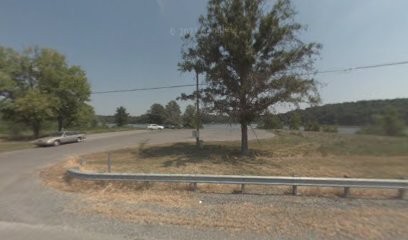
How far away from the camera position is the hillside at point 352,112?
17684mm

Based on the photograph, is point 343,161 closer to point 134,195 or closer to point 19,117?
point 134,195

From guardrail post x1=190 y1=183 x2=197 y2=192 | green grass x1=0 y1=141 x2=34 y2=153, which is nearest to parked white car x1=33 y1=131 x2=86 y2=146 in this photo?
green grass x1=0 y1=141 x2=34 y2=153

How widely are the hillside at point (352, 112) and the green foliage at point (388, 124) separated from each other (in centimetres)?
34

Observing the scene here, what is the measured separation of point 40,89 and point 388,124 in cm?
3426

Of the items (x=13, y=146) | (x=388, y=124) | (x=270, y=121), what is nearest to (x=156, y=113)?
(x=13, y=146)

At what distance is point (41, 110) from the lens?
33.0 m

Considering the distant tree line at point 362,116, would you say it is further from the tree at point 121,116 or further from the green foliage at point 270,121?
the tree at point 121,116

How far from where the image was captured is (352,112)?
2028cm

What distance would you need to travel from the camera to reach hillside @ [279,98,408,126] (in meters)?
17.7

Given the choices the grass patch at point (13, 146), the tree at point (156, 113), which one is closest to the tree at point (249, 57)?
the grass patch at point (13, 146)

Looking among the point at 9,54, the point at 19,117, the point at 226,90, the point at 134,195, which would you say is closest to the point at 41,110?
the point at 19,117

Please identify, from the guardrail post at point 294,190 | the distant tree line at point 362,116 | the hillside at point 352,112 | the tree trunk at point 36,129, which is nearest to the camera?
the guardrail post at point 294,190

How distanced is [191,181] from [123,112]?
83552mm

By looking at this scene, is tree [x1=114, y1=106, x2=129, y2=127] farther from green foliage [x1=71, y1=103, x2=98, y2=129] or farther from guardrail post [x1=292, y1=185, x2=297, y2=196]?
guardrail post [x1=292, y1=185, x2=297, y2=196]
